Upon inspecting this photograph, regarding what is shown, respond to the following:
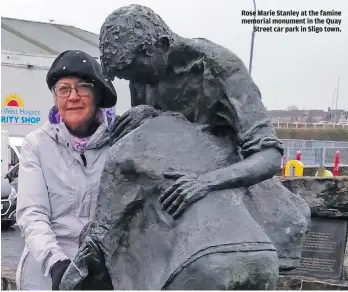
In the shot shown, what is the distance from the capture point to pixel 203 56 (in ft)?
6.97

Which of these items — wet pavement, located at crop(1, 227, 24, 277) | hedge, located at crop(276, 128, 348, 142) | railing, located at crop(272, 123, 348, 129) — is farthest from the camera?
railing, located at crop(272, 123, 348, 129)

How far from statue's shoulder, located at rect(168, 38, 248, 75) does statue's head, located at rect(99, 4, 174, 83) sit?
0.04 metres

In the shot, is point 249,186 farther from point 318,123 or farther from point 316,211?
point 318,123

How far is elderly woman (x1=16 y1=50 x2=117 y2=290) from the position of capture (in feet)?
8.02

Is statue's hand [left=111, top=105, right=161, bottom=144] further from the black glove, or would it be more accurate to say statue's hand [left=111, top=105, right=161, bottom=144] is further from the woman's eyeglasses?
the black glove

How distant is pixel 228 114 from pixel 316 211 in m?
2.87

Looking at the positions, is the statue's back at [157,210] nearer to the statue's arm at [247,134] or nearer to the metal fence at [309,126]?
the statue's arm at [247,134]

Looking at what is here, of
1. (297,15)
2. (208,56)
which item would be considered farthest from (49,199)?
(297,15)

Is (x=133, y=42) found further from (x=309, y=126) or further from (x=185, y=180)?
(x=309, y=126)

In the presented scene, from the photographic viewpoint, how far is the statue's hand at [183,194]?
1.90 m

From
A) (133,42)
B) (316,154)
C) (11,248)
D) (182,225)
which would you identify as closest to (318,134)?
(316,154)

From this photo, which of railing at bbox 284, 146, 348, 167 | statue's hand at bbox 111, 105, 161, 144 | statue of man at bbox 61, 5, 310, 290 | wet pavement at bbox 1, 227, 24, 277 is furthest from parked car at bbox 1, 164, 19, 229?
statue of man at bbox 61, 5, 310, 290

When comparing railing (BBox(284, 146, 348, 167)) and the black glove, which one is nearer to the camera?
the black glove

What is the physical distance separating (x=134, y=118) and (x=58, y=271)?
58 centimetres
